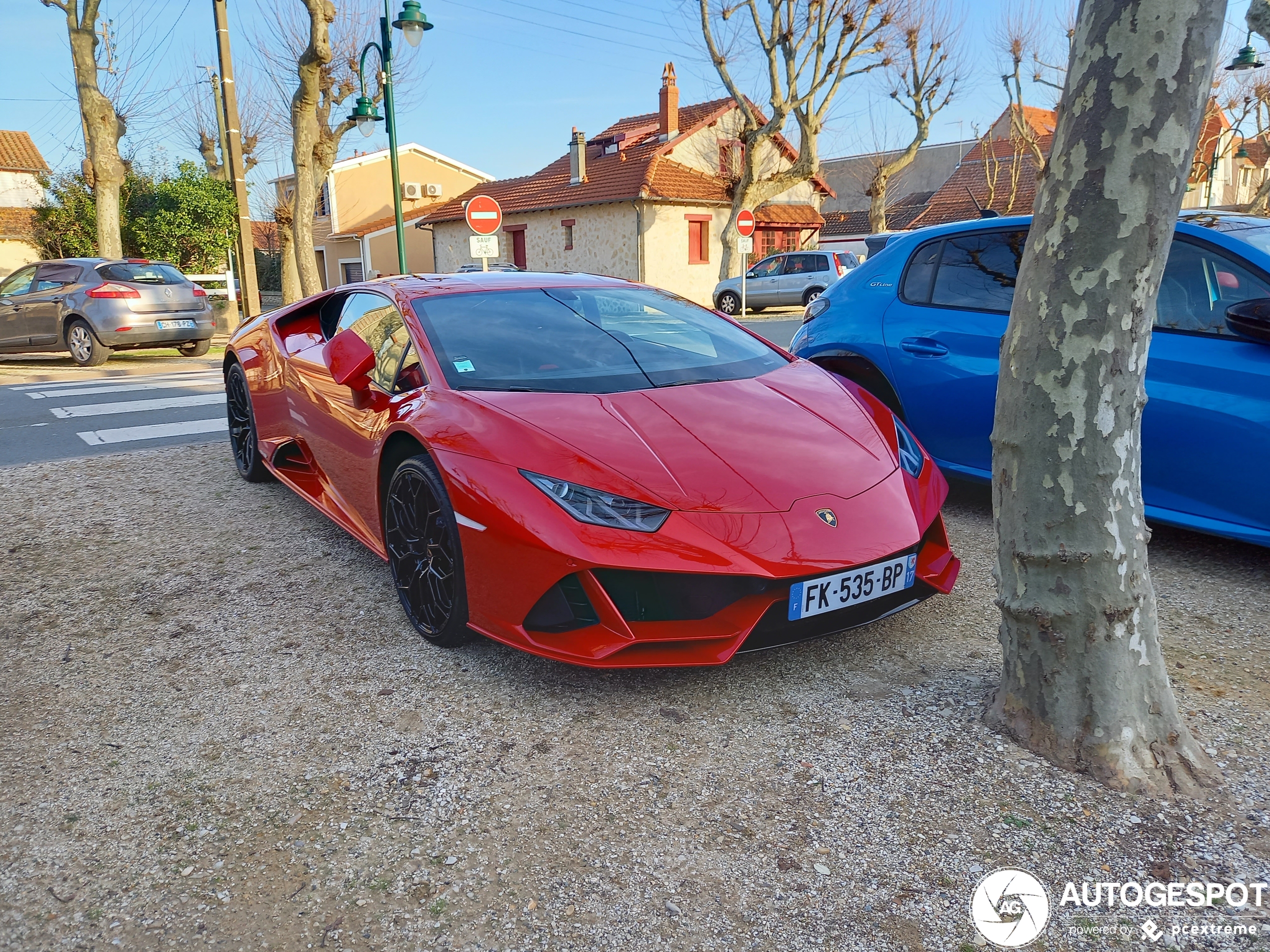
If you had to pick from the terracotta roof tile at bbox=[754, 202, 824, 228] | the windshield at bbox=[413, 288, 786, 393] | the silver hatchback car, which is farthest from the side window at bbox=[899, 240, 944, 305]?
the terracotta roof tile at bbox=[754, 202, 824, 228]

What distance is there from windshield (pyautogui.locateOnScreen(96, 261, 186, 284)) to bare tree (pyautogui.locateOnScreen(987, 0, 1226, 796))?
1238 centimetres

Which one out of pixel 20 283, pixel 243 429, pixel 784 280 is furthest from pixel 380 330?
pixel 784 280

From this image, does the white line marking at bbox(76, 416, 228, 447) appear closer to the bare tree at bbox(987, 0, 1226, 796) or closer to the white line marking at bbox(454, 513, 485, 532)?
the white line marking at bbox(454, 513, 485, 532)

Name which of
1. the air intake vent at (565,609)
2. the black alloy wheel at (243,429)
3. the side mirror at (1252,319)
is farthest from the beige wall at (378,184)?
the air intake vent at (565,609)

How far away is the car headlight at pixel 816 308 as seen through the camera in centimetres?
547

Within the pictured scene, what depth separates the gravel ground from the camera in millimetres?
2010

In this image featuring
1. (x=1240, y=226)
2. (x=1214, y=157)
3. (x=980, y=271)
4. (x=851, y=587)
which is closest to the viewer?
(x=851, y=587)

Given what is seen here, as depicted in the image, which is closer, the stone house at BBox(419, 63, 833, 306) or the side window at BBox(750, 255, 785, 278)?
the side window at BBox(750, 255, 785, 278)

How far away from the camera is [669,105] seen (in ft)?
103

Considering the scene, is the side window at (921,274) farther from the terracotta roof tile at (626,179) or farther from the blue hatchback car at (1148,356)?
the terracotta roof tile at (626,179)

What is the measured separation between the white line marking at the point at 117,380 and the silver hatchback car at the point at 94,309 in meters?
0.75

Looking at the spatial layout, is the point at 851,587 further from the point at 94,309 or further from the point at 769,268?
the point at 769,268

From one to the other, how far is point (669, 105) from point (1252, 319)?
99.0ft

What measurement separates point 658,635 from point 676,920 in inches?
32.6
